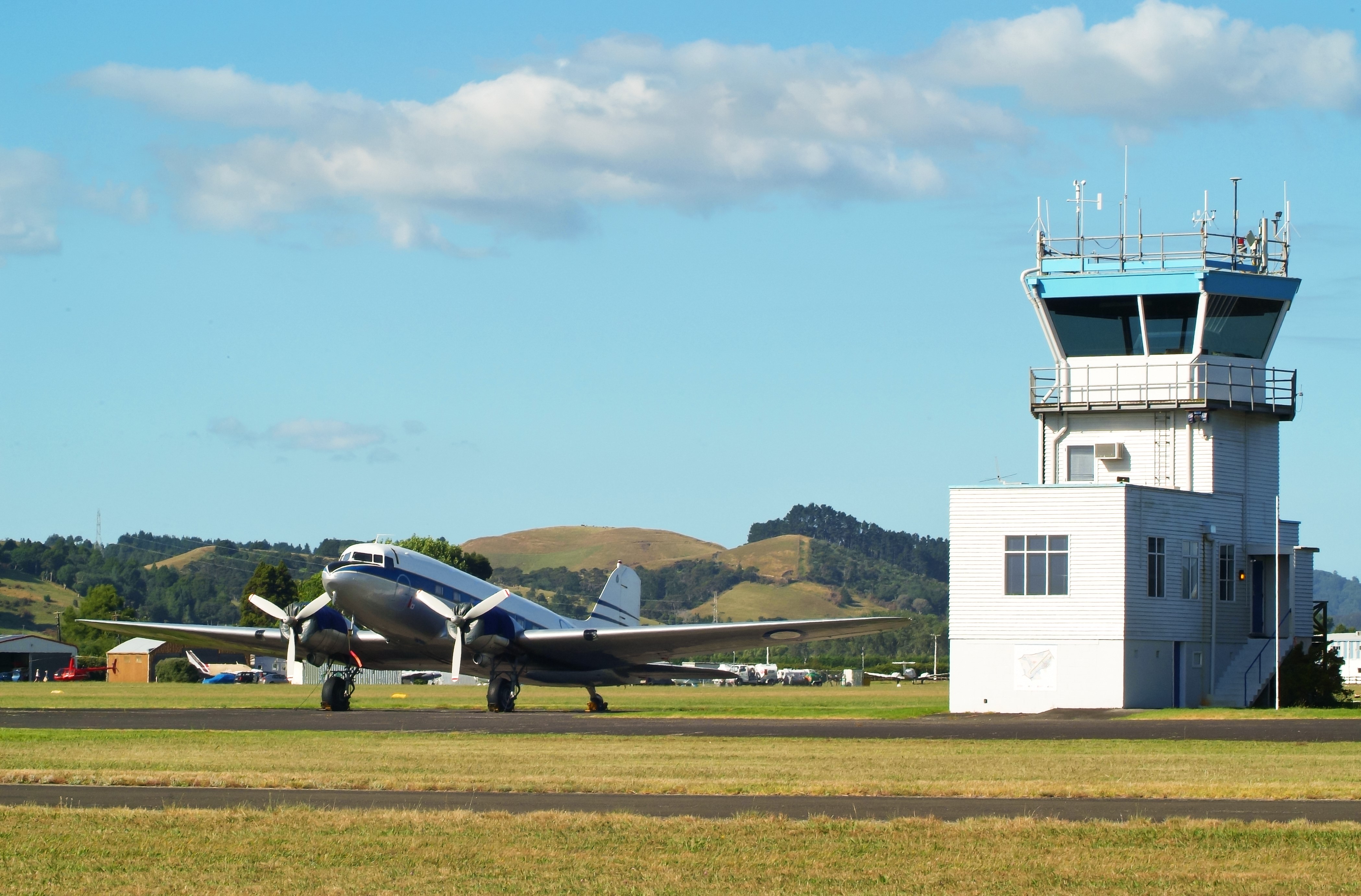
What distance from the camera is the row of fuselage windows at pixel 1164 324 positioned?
4869 cm

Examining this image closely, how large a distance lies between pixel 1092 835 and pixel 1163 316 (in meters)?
36.8

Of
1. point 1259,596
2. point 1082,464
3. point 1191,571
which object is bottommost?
point 1259,596

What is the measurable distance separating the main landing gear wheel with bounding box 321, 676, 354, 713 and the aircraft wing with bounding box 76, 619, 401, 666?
3.51 ft

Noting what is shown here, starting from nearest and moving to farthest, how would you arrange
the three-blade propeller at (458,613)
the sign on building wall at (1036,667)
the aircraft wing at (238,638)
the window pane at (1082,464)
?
the three-blade propeller at (458,613) < the aircraft wing at (238,638) < the sign on building wall at (1036,667) < the window pane at (1082,464)

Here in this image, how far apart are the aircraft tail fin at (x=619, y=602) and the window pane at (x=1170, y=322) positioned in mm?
20407

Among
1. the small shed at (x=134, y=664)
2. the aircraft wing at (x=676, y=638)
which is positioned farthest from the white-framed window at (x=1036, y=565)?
the small shed at (x=134, y=664)

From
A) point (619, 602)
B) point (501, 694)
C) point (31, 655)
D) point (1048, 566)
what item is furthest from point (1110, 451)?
point (31, 655)

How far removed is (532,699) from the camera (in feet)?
202

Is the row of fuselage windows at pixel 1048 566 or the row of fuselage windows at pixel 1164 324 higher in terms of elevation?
the row of fuselage windows at pixel 1164 324

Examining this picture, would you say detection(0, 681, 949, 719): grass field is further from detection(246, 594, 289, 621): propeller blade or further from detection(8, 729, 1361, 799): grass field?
detection(8, 729, 1361, 799): grass field

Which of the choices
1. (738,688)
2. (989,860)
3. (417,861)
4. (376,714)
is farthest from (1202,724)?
(738,688)

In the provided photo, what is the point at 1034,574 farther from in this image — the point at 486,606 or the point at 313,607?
the point at 313,607

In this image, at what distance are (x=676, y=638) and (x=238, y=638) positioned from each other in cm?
1434

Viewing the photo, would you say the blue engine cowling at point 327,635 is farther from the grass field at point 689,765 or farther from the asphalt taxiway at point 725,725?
the grass field at point 689,765
